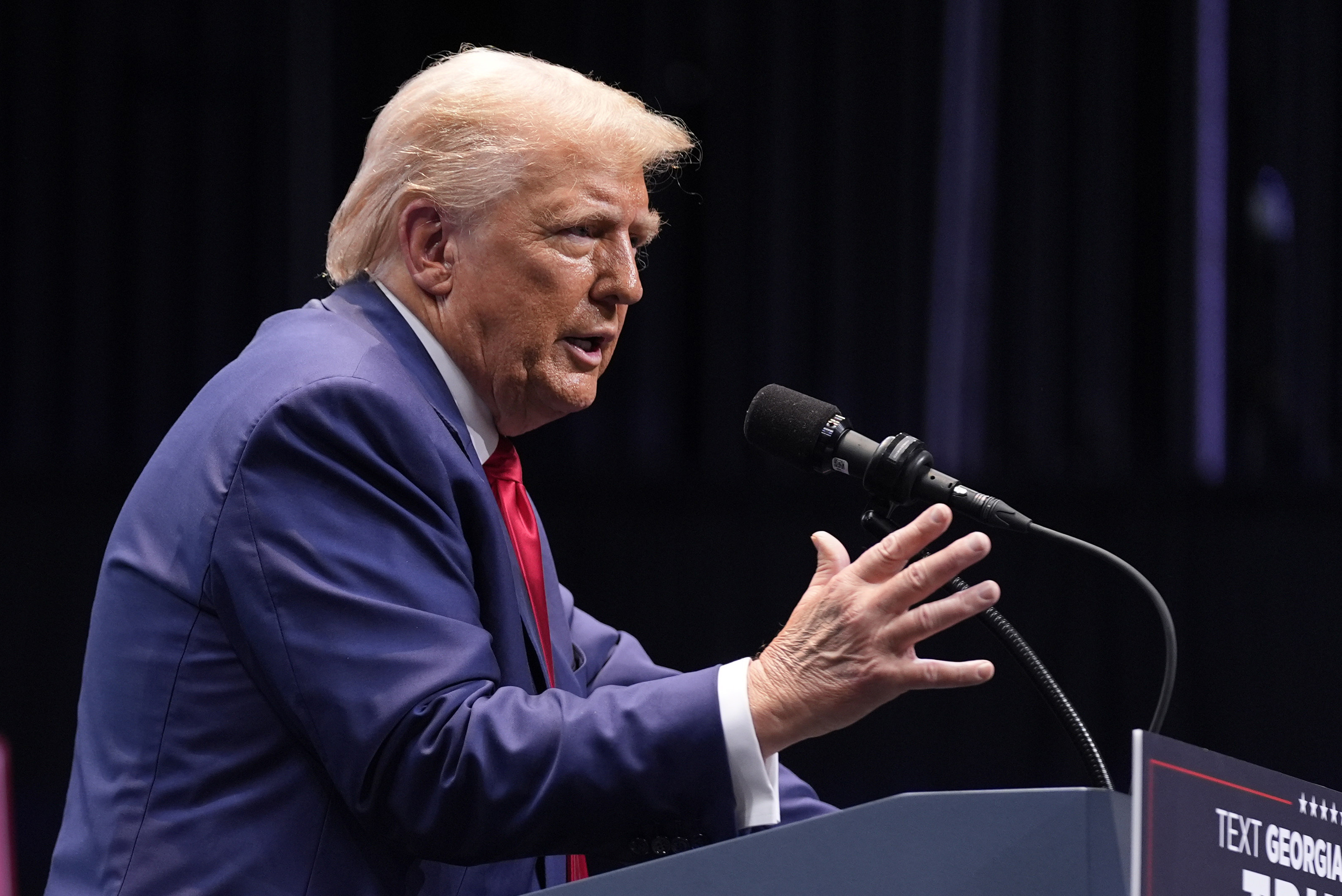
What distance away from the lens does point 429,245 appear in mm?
1699

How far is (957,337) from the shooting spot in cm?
394

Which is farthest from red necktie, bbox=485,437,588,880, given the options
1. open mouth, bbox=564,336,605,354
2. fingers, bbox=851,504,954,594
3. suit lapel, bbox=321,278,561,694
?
fingers, bbox=851,504,954,594

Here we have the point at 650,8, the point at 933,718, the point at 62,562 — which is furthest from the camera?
the point at 650,8

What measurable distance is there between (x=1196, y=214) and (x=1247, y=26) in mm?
496

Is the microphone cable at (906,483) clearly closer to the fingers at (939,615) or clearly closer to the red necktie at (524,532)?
the fingers at (939,615)

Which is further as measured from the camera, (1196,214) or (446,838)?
(1196,214)

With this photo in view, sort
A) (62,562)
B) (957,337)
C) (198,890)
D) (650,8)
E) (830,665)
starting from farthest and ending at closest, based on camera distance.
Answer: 1. (650,8)
2. (957,337)
3. (62,562)
4. (198,890)
5. (830,665)

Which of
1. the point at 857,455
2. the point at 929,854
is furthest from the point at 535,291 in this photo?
the point at 929,854

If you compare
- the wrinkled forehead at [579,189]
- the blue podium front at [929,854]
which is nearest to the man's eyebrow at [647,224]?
the wrinkled forehead at [579,189]

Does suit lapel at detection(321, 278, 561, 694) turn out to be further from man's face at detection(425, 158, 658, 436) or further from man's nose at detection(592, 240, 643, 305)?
man's nose at detection(592, 240, 643, 305)

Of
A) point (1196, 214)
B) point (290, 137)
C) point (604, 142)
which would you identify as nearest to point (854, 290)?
point (1196, 214)

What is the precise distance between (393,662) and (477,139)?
25.2 inches

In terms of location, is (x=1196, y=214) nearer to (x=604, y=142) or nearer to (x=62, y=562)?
(x=604, y=142)

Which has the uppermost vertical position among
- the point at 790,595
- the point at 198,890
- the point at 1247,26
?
the point at 1247,26
